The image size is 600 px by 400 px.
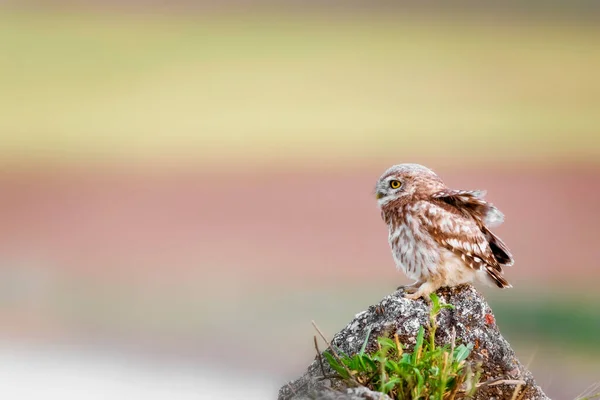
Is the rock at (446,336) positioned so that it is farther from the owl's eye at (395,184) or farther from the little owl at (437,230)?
the owl's eye at (395,184)

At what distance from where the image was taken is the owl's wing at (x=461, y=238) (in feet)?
16.4

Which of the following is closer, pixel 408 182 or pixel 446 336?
pixel 446 336

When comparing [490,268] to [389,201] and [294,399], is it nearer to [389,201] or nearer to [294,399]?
[389,201]

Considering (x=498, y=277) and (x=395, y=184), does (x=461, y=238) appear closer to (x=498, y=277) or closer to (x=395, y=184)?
(x=498, y=277)

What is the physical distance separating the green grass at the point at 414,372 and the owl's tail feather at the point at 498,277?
3.94 ft

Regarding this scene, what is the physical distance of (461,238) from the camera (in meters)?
5.07

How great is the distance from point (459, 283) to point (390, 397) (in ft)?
4.72

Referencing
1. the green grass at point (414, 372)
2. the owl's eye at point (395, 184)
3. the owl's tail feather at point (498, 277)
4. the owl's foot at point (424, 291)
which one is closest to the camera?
the green grass at point (414, 372)

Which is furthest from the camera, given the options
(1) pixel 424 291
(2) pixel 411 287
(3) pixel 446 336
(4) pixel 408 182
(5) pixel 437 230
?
(4) pixel 408 182

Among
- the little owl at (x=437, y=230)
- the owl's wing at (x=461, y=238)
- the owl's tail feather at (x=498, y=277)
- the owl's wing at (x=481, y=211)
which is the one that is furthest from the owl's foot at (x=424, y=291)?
the owl's wing at (x=481, y=211)

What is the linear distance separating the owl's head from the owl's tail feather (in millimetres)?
681

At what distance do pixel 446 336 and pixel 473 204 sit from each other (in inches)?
49.5

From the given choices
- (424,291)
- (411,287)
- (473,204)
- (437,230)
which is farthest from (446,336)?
(473,204)

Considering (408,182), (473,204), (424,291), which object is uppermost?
(408,182)
